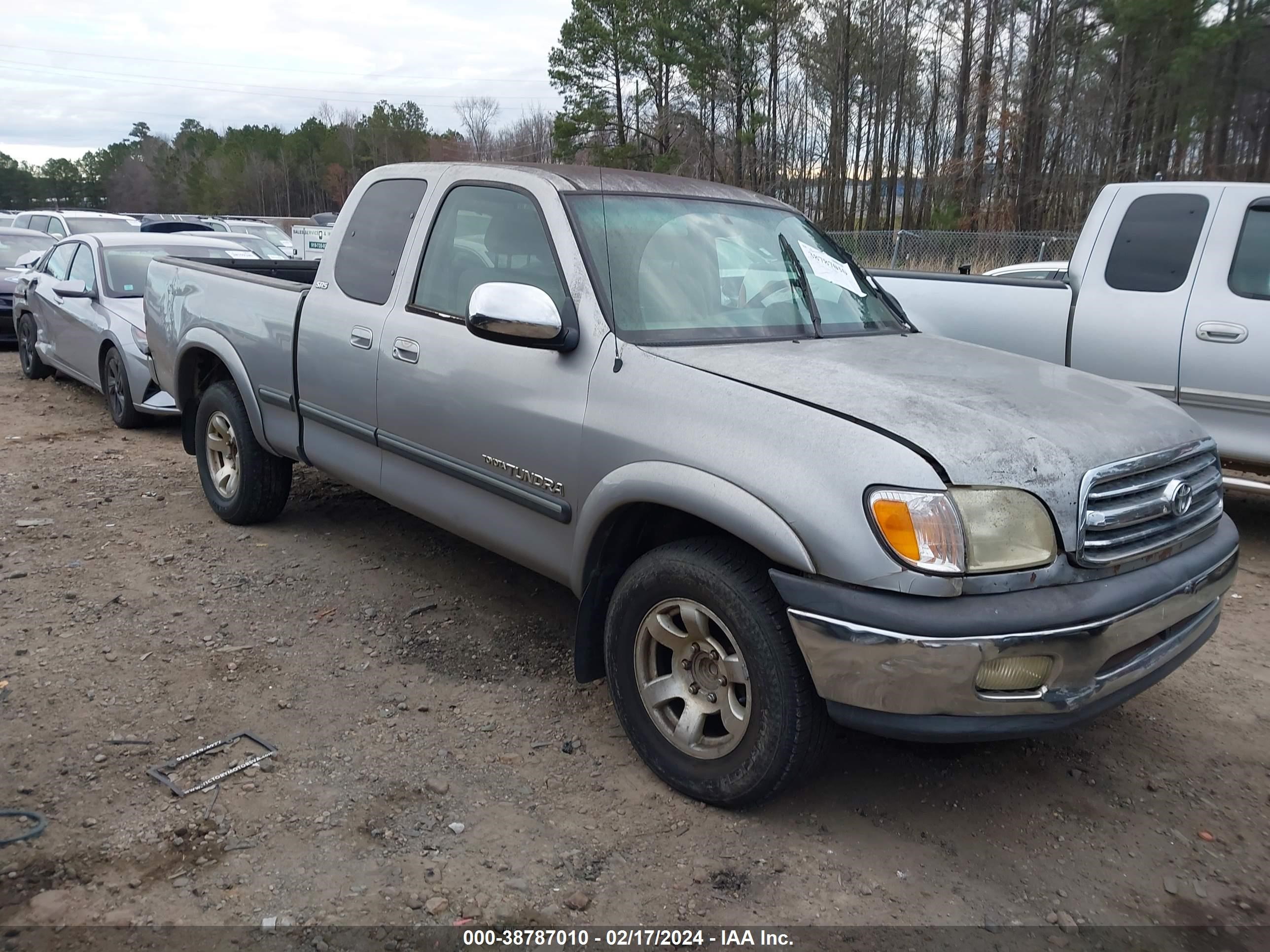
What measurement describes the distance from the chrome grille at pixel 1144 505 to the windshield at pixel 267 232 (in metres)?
17.7

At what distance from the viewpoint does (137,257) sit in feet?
28.9

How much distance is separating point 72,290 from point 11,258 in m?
7.33

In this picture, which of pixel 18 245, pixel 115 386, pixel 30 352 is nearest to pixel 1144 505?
pixel 115 386

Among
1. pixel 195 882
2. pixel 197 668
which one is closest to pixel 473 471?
pixel 197 668

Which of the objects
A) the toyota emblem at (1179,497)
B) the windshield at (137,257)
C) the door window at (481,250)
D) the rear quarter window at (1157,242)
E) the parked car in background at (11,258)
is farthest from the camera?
the parked car in background at (11,258)

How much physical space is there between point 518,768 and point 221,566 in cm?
253

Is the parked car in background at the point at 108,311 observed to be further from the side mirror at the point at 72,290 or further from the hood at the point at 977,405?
the hood at the point at 977,405

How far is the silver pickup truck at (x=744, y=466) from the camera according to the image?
8.54 ft

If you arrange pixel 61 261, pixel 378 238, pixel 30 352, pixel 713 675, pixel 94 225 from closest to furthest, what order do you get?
pixel 713 675, pixel 378 238, pixel 61 261, pixel 30 352, pixel 94 225

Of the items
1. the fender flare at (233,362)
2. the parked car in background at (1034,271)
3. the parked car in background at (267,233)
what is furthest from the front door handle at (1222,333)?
the parked car in background at (267,233)

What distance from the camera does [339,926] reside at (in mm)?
2574

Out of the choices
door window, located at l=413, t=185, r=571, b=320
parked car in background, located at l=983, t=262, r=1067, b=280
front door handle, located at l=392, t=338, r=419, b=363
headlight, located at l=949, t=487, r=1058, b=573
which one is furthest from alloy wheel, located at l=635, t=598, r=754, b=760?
parked car in background, located at l=983, t=262, r=1067, b=280

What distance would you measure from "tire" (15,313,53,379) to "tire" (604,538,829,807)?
9.68 meters

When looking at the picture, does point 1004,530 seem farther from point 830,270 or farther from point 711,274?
point 830,270
